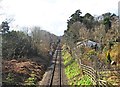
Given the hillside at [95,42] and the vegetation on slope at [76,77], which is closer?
the vegetation on slope at [76,77]

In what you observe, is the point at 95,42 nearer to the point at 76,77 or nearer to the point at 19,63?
the point at 19,63

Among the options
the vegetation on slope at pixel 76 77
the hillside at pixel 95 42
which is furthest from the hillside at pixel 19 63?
the hillside at pixel 95 42

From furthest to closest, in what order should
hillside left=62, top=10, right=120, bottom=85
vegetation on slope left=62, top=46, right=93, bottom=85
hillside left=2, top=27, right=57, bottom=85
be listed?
hillside left=2, top=27, right=57, bottom=85 < hillside left=62, top=10, right=120, bottom=85 < vegetation on slope left=62, top=46, right=93, bottom=85

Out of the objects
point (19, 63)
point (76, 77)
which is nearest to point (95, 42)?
point (19, 63)

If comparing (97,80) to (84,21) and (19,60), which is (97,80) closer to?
(19,60)

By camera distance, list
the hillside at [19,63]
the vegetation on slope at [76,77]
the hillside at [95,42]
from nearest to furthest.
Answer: the vegetation on slope at [76,77]
the hillside at [95,42]
the hillside at [19,63]

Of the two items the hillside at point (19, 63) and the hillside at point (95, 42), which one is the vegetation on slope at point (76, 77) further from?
the hillside at point (19, 63)

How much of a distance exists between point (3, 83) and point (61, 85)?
4.69 meters

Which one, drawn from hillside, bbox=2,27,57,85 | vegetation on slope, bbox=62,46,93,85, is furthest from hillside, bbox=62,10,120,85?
hillside, bbox=2,27,57,85

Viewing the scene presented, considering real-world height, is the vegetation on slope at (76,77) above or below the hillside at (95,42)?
below

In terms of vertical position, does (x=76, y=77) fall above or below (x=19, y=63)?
below

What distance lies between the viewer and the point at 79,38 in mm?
70750

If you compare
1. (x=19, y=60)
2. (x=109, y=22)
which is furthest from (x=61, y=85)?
(x=109, y=22)

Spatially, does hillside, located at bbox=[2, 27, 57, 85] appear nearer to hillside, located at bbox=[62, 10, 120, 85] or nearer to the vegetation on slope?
the vegetation on slope
